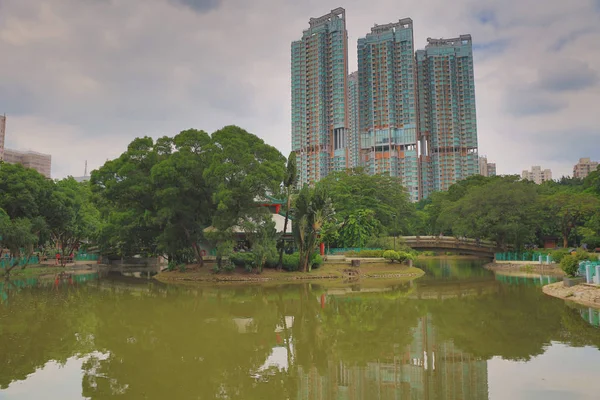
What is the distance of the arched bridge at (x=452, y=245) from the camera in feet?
133

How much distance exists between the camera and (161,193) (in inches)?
966

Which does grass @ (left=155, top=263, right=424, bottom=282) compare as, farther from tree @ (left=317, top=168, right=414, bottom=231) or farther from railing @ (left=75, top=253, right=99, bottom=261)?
railing @ (left=75, top=253, right=99, bottom=261)

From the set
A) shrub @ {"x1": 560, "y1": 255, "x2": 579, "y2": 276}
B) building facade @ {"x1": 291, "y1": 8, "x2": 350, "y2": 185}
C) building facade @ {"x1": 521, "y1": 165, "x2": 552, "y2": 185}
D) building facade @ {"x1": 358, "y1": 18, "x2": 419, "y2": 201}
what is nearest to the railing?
shrub @ {"x1": 560, "y1": 255, "x2": 579, "y2": 276}

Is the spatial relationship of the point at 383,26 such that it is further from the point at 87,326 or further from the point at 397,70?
the point at 87,326

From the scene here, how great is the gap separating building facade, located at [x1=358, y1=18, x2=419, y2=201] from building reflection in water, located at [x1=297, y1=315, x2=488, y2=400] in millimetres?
68820

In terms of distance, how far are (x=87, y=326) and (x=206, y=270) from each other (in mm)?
14797

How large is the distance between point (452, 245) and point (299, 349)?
3466 centimetres

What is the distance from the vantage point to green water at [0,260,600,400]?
6969mm

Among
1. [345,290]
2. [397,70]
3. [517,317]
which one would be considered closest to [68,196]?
[345,290]

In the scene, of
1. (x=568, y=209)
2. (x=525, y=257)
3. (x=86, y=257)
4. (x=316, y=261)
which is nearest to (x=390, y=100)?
(x=568, y=209)

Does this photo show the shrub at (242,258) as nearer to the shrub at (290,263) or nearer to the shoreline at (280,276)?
the shoreline at (280,276)

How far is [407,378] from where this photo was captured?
7359 mm

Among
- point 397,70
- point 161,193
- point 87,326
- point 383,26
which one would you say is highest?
point 383,26

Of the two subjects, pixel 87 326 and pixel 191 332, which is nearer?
pixel 191 332
